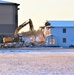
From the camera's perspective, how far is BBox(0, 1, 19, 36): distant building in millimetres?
70562

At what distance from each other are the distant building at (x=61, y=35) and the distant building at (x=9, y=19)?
6.33 metres

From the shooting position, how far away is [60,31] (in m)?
73.3

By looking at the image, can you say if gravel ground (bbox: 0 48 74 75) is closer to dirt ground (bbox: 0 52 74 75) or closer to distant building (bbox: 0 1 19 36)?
dirt ground (bbox: 0 52 74 75)

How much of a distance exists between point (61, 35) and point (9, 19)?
9658 mm

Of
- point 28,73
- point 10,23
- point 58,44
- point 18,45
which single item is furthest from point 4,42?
point 28,73

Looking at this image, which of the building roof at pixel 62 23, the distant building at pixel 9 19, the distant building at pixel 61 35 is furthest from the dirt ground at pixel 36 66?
the building roof at pixel 62 23

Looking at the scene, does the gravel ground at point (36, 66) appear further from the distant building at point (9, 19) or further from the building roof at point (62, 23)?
the building roof at point (62, 23)

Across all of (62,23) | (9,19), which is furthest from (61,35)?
(9,19)

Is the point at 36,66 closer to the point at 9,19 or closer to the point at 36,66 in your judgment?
the point at 36,66

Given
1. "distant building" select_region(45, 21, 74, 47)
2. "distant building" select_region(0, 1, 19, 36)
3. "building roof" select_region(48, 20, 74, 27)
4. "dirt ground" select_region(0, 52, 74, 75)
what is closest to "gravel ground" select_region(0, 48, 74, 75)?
"dirt ground" select_region(0, 52, 74, 75)

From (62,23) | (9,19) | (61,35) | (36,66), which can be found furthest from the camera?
(62,23)

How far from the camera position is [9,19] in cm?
7056

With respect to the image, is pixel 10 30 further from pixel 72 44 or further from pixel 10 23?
pixel 72 44

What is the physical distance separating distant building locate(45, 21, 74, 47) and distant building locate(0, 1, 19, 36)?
6.33 m
